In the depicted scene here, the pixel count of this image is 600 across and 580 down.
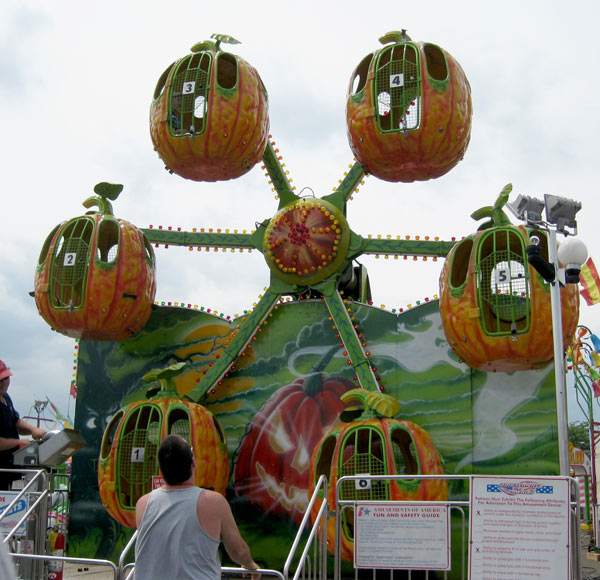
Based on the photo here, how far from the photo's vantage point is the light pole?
668 cm

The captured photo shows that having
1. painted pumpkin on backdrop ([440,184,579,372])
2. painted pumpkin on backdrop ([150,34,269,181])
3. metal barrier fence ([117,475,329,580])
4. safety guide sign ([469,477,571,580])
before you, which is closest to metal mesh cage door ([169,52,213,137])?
painted pumpkin on backdrop ([150,34,269,181])

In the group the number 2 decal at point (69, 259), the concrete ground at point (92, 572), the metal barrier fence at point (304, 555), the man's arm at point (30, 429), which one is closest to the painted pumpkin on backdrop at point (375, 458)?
the metal barrier fence at point (304, 555)

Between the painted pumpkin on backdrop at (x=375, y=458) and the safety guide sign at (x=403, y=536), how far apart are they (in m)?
1.91

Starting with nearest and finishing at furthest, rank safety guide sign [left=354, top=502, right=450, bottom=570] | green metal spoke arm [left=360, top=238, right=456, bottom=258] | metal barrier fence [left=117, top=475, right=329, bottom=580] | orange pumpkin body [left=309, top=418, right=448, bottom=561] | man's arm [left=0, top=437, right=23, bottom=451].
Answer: metal barrier fence [left=117, top=475, right=329, bottom=580]
safety guide sign [left=354, top=502, right=450, bottom=570]
man's arm [left=0, top=437, right=23, bottom=451]
orange pumpkin body [left=309, top=418, right=448, bottom=561]
green metal spoke arm [left=360, top=238, right=456, bottom=258]

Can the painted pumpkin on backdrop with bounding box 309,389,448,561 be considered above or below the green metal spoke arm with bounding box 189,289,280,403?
below

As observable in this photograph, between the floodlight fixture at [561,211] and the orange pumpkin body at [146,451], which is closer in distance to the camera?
the floodlight fixture at [561,211]

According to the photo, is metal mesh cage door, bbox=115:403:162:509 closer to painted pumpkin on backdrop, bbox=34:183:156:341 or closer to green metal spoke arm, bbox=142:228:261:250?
painted pumpkin on backdrop, bbox=34:183:156:341

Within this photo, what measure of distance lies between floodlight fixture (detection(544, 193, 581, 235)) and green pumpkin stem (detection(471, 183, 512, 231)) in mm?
1471

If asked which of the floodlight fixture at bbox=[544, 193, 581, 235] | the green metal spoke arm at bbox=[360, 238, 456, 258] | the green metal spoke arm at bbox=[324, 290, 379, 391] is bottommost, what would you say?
the green metal spoke arm at bbox=[324, 290, 379, 391]

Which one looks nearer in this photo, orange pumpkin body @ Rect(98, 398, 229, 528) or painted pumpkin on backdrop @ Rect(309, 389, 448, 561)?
painted pumpkin on backdrop @ Rect(309, 389, 448, 561)

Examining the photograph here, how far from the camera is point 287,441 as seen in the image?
9.62 meters

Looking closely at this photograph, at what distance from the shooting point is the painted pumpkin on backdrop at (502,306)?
26.4 ft

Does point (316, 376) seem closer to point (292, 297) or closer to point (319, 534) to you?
point (292, 297)

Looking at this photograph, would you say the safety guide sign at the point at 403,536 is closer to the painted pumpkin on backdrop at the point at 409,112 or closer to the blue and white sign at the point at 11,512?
the blue and white sign at the point at 11,512
